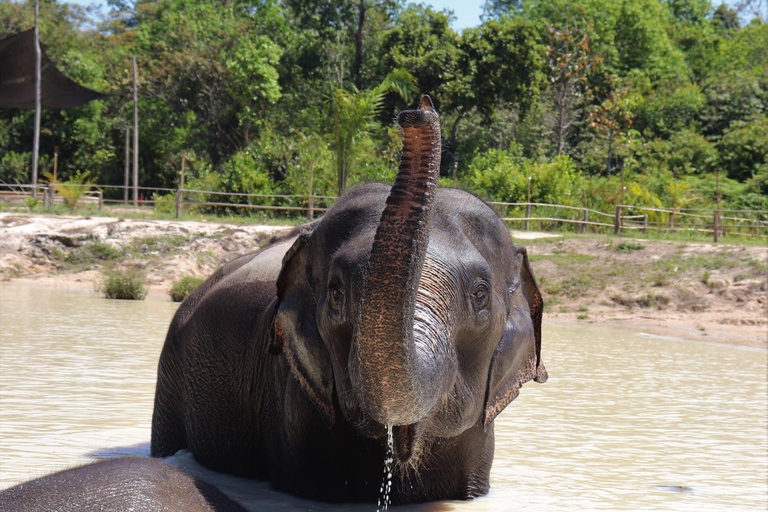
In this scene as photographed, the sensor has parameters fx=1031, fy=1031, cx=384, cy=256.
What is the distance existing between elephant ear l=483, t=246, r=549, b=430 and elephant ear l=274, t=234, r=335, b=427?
20.3 inches

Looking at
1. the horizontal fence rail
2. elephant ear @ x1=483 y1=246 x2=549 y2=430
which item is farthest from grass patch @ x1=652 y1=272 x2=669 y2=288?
elephant ear @ x1=483 y1=246 x2=549 y2=430

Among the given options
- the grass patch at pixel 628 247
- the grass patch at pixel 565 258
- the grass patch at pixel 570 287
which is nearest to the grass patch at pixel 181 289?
the grass patch at pixel 570 287

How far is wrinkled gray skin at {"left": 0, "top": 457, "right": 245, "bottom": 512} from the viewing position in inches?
87.5

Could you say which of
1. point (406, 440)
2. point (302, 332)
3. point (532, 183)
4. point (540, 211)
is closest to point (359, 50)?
point (532, 183)

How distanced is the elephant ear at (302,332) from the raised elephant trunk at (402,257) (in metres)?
0.78

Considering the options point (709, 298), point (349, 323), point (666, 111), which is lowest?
point (709, 298)

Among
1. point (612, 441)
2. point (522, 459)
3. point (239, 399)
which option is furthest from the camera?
point (612, 441)

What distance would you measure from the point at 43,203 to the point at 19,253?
4087mm

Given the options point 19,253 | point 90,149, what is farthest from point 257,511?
point 90,149

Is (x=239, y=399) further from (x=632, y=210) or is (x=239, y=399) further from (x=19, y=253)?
(x=632, y=210)

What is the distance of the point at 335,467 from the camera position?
137 inches

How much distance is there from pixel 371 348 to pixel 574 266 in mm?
15866

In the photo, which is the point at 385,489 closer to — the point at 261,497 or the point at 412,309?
the point at 261,497

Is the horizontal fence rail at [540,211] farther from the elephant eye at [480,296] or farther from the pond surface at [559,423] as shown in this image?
the elephant eye at [480,296]
